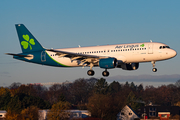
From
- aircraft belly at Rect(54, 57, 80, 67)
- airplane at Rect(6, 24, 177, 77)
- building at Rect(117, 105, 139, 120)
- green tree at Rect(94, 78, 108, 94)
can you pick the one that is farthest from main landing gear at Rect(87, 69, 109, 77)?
green tree at Rect(94, 78, 108, 94)

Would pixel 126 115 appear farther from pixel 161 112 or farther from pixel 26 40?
pixel 26 40

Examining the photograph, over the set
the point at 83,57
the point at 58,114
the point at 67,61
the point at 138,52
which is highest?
the point at 138,52

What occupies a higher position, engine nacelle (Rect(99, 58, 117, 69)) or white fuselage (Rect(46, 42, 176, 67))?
white fuselage (Rect(46, 42, 176, 67))

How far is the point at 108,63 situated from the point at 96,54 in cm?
446

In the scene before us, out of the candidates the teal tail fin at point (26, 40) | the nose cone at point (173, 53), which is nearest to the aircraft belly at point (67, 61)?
the teal tail fin at point (26, 40)

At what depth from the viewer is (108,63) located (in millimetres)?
57281

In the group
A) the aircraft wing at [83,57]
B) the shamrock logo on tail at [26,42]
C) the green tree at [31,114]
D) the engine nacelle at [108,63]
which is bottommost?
the green tree at [31,114]

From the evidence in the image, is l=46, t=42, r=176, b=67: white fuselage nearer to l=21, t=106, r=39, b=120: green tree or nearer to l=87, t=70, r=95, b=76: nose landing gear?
l=87, t=70, r=95, b=76: nose landing gear

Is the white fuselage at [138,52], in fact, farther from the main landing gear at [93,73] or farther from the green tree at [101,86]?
the green tree at [101,86]

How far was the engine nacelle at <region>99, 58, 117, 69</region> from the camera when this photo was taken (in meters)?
57.1

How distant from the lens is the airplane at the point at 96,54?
5641 cm

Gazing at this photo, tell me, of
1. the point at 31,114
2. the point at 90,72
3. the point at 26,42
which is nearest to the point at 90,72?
the point at 90,72

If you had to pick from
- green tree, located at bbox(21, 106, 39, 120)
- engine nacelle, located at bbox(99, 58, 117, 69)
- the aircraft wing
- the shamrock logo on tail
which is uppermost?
the shamrock logo on tail

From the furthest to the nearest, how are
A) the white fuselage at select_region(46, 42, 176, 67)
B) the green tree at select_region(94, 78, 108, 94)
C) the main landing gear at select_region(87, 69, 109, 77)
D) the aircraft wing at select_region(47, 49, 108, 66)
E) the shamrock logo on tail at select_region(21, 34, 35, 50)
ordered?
the green tree at select_region(94, 78, 108, 94), the shamrock logo on tail at select_region(21, 34, 35, 50), the main landing gear at select_region(87, 69, 109, 77), the aircraft wing at select_region(47, 49, 108, 66), the white fuselage at select_region(46, 42, 176, 67)
